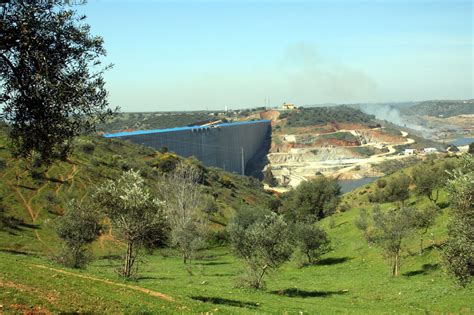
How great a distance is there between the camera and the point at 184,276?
127 feet

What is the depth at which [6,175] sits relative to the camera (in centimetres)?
6016

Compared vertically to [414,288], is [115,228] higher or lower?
higher

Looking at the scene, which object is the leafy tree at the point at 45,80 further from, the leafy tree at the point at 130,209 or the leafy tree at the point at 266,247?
the leafy tree at the point at 266,247

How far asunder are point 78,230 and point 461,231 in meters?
26.8

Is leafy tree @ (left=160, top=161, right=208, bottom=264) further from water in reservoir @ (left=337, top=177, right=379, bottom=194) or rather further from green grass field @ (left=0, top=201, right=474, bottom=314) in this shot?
water in reservoir @ (left=337, top=177, right=379, bottom=194)

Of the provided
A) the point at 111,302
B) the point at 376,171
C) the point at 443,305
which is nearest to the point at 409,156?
the point at 376,171

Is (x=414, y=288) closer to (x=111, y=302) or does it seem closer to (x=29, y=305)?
(x=111, y=302)

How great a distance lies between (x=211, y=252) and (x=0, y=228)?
25622mm

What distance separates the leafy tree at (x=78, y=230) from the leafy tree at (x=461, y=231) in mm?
24525

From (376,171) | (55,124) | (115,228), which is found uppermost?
(55,124)

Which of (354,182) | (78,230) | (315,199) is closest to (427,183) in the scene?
(315,199)

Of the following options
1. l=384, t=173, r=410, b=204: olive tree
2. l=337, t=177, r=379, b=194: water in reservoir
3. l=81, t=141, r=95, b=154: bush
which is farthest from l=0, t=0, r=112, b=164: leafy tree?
l=337, t=177, r=379, b=194: water in reservoir

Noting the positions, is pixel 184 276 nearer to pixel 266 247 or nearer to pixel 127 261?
pixel 266 247

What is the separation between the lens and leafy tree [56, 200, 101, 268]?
3326 centimetres
